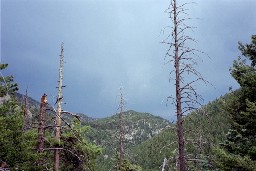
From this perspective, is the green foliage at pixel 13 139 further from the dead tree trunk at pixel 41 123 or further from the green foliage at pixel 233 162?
the green foliage at pixel 233 162

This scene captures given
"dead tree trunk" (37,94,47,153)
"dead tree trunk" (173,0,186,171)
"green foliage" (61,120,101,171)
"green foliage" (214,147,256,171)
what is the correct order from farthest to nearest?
"green foliage" (61,120,101,171), "dead tree trunk" (37,94,47,153), "green foliage" (214,147,256,171), "dead tree trunk" (173,0,186,171)

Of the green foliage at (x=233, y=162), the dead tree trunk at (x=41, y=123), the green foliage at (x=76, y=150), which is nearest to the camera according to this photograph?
the green foliage at (x=233, y=162)

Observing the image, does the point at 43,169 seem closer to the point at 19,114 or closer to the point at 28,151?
the point at 28,151

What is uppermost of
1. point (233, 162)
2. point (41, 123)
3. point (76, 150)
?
point (41, 123)

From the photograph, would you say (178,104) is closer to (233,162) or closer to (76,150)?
(233,162)

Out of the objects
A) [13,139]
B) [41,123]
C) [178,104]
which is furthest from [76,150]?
[178,104]

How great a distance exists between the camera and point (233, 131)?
57.5 feet

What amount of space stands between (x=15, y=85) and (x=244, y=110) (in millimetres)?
12033

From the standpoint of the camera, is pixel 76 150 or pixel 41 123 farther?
pixel 76 150

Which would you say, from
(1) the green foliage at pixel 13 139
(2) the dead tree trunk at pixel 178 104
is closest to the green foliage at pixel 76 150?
(1) the green foliage at pixel 13 139

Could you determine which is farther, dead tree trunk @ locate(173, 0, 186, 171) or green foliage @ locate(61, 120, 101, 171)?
green foliage @ locate(61, 120, 101, 171)

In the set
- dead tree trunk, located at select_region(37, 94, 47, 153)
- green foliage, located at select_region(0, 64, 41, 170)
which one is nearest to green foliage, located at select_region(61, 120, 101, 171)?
dead tree trunk, located at select_region(37, 94, 47, 153)

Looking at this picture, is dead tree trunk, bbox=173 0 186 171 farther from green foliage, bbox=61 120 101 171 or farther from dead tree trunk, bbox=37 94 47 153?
green foliage, bbox=61 120 101 171

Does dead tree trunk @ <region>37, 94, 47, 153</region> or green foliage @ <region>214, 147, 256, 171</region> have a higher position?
dead tree trunk @ <region>37, 94, 47, 153</region>
